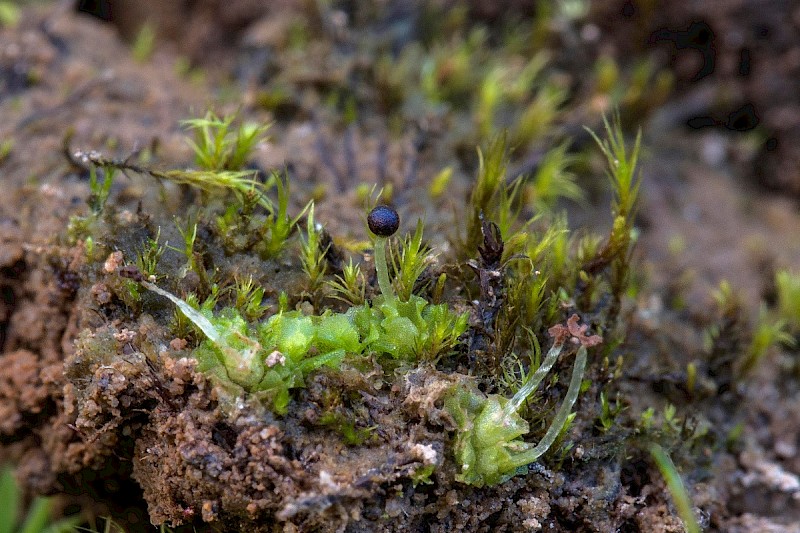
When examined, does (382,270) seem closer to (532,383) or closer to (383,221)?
(383,221)

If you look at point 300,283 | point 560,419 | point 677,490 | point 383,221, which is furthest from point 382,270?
point 677,490

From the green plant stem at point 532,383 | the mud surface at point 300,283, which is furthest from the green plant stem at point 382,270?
the green plant stem at point 532,383

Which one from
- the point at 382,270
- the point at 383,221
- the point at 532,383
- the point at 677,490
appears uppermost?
the point at 383,221

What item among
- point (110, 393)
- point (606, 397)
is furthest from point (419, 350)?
point (110, 393)

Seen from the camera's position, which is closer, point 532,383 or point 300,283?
point 532,383

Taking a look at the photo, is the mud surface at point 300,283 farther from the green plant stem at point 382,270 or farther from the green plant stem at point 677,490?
the green plant stem at point 382,270

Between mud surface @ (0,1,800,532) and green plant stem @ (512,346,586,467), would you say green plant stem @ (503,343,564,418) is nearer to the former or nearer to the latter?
green plant stem @ (512,346,586,467)

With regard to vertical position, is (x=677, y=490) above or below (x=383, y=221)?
below
